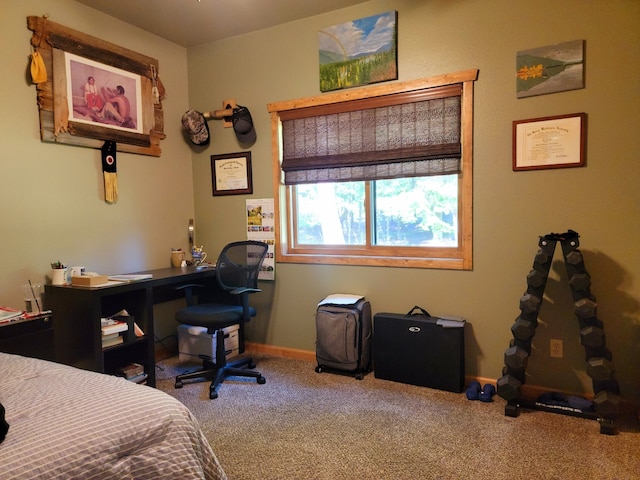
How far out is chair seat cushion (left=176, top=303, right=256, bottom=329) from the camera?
2.78 metres

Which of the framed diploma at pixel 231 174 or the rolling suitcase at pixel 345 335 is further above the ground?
the framed diploma at pixel 231 174

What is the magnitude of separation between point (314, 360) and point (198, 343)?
0.95 meters

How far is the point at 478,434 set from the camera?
222 centimetres

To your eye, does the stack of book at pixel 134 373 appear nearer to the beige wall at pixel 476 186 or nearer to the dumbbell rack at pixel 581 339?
the beige wall at pixel 476 186

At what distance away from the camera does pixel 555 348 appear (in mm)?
2602

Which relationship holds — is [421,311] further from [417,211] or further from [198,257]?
[198,257]

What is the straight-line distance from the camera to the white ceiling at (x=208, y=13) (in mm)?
3008

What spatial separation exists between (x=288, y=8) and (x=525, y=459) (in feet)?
10.6

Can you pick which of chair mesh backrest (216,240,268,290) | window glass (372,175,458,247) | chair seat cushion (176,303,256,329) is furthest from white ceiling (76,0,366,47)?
chair seat cushion (176,303,256,329)

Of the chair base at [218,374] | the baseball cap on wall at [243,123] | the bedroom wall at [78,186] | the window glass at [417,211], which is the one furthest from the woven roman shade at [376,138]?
the chair base at [218,374]

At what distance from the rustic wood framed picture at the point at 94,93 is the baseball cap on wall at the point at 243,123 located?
653 millimetres

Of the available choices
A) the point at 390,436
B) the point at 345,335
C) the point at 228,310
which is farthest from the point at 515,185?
the point at 228,310

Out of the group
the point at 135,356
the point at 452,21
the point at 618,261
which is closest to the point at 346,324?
the point at 135,356

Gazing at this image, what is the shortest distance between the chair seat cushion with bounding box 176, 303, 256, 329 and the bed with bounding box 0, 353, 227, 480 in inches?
53.2
